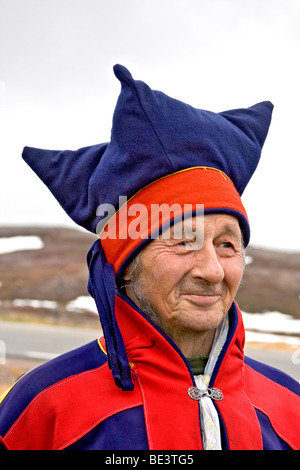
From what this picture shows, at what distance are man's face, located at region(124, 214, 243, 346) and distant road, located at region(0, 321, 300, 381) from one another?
7.96 meters

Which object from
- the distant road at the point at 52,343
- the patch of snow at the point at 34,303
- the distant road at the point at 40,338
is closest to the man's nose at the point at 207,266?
the distant road at the point at 52,343

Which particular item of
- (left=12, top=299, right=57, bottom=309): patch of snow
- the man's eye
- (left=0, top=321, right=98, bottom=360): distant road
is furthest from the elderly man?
(left=12, top=299, right=57, bottom=309): patch of snow

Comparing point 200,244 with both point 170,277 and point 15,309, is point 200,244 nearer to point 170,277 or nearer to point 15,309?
point 170,277

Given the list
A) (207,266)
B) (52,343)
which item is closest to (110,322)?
(207,266)

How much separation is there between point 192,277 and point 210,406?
43 cm

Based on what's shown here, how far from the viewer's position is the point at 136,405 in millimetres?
1742

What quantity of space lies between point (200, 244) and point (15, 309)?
14924 millimetres

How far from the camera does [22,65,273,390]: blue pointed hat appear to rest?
1790 millimetres

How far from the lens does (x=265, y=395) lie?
1987 mm

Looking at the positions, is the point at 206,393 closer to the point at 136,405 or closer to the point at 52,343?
the point at 136,405

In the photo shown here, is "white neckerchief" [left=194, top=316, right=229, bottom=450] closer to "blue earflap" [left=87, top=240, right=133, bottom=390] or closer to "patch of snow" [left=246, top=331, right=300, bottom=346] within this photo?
"blue earflap" [left=87, top=240, right=133, bottom=390]

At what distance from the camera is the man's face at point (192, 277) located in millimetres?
1751

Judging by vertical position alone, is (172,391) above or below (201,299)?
below

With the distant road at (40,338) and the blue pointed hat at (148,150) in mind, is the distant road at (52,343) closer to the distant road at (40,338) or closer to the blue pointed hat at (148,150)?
the distant road at (40,338)
